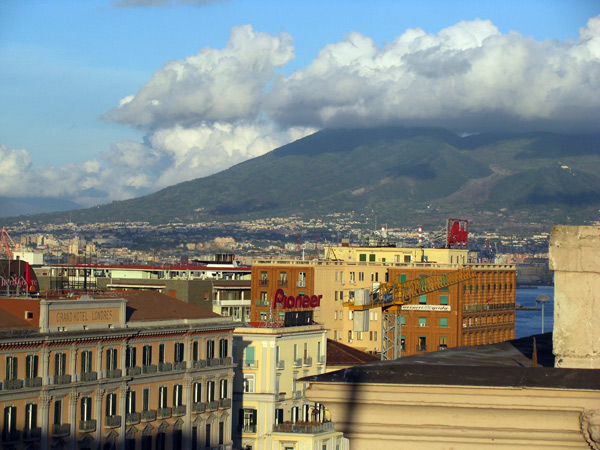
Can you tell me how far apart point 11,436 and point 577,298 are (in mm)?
45960

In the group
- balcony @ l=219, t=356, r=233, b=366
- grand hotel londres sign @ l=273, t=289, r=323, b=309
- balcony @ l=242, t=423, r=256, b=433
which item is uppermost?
grand hotel londres sign @ l=273, t=289, r=323, b=309

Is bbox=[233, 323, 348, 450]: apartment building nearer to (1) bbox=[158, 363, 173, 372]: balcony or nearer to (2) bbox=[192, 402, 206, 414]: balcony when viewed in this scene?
(2) bbox=[192, 402, 206, 414]: balcony

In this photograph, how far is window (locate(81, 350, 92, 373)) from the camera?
192 ft

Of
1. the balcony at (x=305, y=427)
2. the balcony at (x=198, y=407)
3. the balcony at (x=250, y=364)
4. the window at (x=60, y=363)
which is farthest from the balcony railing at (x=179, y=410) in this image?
the balcony at (x=250, y=364)

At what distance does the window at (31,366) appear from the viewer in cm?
5447

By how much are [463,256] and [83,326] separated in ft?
256

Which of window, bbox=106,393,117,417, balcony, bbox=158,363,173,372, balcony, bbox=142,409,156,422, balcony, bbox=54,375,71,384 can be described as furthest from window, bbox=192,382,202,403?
balcony, bbox=54,375,71,384

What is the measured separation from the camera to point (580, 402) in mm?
8227

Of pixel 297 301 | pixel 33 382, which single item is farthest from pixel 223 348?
pixel 297 301

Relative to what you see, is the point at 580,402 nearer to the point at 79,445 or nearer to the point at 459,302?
the point at 79,445

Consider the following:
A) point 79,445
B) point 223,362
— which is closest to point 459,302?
point 223,362

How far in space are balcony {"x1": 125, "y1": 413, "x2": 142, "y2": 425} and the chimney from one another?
173 feet

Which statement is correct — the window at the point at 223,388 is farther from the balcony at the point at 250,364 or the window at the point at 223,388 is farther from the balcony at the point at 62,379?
the balcony at the point at 62,379

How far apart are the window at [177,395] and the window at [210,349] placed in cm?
485
